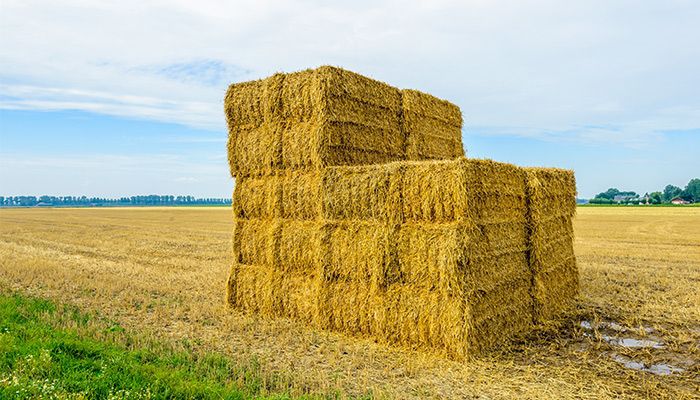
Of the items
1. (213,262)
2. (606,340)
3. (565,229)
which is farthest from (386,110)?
(213,262)

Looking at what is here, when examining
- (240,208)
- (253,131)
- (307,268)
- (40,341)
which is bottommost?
(40,341)

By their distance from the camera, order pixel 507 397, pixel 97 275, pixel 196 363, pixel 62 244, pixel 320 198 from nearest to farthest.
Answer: pixel 507 397, pixel 196 363, pixel 320 198, pixel 97 275, pixel 62 244

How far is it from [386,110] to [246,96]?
9.54ft

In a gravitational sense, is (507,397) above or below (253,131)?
below

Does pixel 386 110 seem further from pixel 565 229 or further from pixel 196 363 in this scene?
pixel 196 363

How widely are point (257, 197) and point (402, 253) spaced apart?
12.0 feet

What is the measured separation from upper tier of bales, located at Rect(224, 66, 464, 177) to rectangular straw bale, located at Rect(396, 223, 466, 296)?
227 centimetres

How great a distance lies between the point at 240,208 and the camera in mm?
10852

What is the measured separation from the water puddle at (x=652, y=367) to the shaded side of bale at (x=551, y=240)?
211cm

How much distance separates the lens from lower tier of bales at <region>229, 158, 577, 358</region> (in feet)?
25.3

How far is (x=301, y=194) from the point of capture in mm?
9719

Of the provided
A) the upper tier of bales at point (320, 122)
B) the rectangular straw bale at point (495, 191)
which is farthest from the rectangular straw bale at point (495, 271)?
the upper tier of bales at point (320, 122)

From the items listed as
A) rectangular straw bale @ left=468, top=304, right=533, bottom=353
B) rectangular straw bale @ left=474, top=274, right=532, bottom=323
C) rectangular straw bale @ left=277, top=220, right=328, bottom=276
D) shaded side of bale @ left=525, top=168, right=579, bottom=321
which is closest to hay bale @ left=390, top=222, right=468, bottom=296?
rectangular straw bale @ left=474, top=274, right=532, bottom=323

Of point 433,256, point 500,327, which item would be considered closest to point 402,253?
point 433,256
